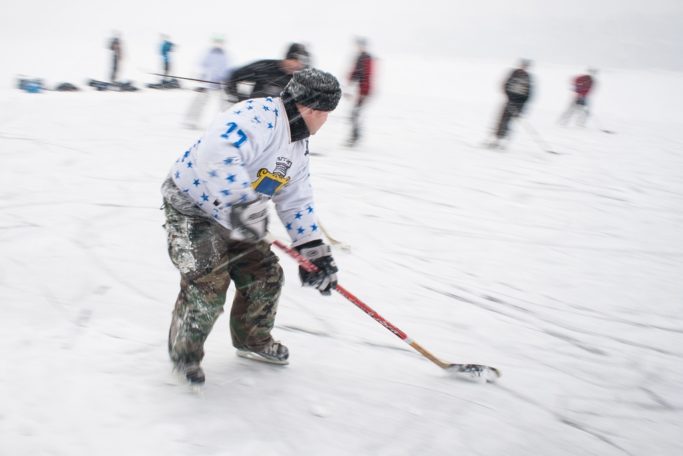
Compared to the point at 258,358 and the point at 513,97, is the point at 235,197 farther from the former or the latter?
the point at 513,97

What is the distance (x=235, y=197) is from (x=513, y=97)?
8327 mm

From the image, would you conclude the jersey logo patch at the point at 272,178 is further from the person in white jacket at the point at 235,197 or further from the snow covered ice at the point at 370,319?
the snow covered ice at the point at 370,319

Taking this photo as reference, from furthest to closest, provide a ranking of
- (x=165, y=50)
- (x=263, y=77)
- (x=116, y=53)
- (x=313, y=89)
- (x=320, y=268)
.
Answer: (x=165, y=50) < (x=116, y=53) < (x=263, y=77) < (x=320, y=268) < (x=313, y=89)

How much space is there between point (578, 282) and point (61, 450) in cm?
Answer: 409

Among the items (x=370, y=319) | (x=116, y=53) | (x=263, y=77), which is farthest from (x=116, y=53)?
(x=370, y=319)

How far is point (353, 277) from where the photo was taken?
13.8ft

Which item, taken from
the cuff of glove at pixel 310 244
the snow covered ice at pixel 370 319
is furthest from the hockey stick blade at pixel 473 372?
the cuff of glove at pixel 310 244

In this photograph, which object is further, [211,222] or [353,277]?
[353,277]

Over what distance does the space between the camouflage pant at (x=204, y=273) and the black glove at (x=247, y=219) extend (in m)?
0.25

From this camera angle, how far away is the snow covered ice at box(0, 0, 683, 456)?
2.32 m

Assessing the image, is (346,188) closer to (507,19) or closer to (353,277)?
(353,277)

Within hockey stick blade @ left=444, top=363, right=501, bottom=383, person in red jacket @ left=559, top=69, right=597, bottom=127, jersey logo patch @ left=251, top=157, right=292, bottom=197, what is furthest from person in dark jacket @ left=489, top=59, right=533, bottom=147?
jersey logo patch @ left=251, top=157, right=292, bottom=197

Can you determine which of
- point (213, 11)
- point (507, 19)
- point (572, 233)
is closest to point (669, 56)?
point (507, 19)

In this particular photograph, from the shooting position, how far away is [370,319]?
3582mm
